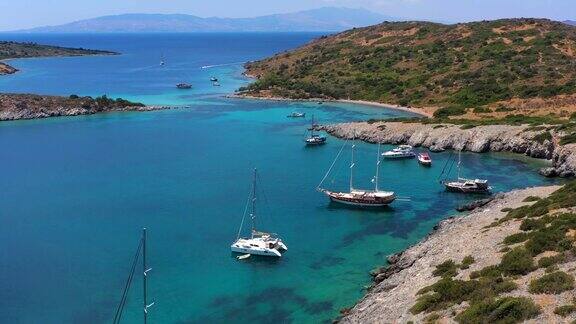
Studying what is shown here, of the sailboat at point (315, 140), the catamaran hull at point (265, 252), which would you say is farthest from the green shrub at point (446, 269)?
the sailboat at point (315, 140)

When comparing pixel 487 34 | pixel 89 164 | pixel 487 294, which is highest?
pixel 487 34

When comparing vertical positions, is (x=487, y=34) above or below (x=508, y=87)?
above

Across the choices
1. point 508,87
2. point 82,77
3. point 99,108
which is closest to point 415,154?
point 508,87

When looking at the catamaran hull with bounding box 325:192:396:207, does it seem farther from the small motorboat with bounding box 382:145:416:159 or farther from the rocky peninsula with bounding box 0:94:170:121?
the rocky peninsula with bounding box 0:94:170:121

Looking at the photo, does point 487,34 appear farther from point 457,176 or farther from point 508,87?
point 457,176

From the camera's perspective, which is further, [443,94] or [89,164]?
[443,94]

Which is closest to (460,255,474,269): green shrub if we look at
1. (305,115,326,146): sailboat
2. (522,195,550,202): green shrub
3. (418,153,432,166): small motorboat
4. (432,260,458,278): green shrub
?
(432,260,458,278): green shrub

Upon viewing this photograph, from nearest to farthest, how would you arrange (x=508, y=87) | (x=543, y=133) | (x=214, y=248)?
(x=214, y=248) < (x=543, y=133) < (x=508, y=87)

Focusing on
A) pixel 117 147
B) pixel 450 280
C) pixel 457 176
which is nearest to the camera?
pixel 450 280
